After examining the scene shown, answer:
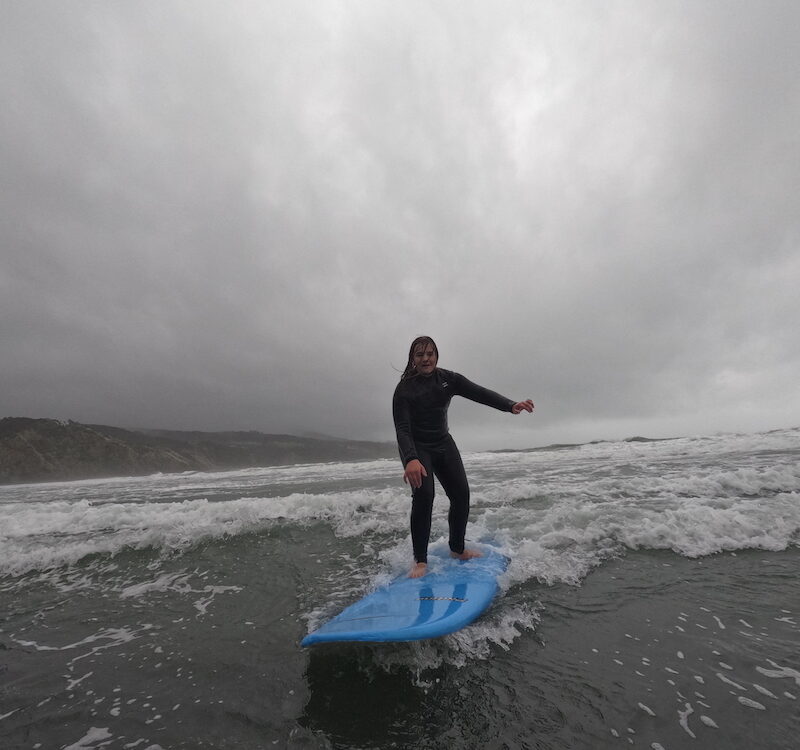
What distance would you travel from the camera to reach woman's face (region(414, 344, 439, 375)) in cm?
451

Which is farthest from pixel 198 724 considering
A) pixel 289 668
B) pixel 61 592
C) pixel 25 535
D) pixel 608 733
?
pixel 25 535

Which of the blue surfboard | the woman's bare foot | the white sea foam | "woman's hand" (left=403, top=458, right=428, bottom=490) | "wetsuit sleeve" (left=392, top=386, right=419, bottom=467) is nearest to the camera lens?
the blue surfboard

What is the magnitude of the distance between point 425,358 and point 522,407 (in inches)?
50.6

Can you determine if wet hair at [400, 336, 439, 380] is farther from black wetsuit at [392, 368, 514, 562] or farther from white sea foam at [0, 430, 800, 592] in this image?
white sea foam at [0, 430, 800, 592]

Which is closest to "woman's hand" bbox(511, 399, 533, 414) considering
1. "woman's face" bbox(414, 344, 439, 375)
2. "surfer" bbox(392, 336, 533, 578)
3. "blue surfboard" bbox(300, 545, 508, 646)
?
"surfer" bbox(392, 336, 533, 578)

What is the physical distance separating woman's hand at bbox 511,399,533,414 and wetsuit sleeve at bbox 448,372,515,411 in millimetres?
126

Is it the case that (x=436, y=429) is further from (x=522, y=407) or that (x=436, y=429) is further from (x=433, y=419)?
(x=522, y=407)

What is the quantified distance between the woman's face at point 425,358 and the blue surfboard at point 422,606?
2215 mm

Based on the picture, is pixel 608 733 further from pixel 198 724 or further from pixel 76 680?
pixel 76 680

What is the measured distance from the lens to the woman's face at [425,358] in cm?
451

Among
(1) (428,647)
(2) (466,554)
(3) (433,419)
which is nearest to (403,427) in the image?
(3) (433,419)

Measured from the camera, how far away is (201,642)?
3119 mm

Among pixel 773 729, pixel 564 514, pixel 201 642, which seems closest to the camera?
pixel 773 729

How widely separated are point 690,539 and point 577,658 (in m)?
3.45
